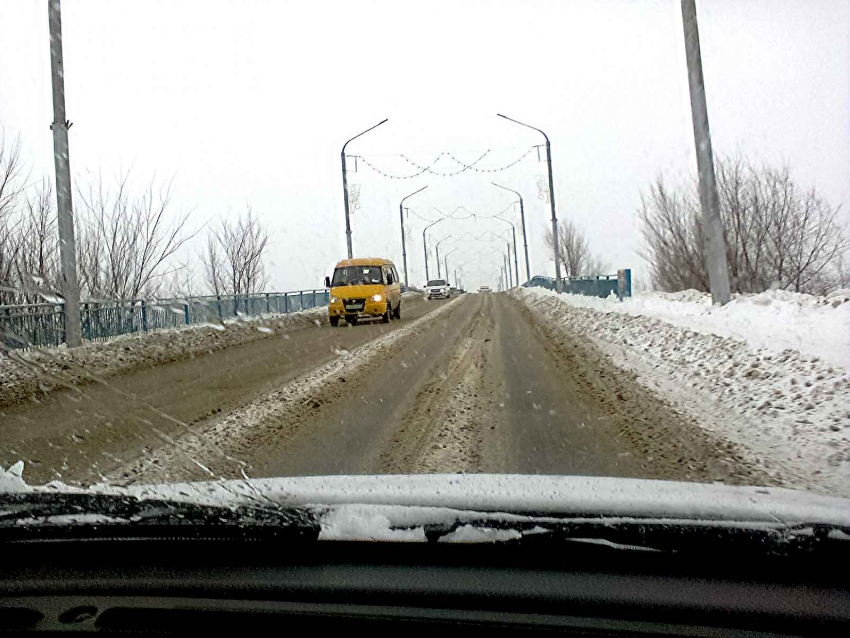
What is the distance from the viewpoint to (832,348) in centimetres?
841

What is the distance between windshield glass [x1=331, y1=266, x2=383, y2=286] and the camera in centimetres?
2695

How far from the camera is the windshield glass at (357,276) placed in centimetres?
2695

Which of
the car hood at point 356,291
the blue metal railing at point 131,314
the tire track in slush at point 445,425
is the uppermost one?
the car hood at point 356,291

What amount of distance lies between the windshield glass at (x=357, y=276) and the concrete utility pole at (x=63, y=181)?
12.3m

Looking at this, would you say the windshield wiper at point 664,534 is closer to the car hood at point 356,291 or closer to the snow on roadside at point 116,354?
the snow on roadside at point 116,354

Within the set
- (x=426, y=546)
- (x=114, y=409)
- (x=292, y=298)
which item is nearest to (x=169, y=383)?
(x=114, y=409)

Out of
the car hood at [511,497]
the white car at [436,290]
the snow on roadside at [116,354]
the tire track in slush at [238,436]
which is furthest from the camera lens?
the white car at [436,290]

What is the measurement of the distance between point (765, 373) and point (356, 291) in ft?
63.1

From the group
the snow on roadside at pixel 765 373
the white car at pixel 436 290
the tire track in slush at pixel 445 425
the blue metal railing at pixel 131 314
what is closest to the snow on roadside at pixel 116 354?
the blue metal railing at pixel 131 314

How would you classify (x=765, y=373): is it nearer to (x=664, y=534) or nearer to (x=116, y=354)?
(x=664, y=534)

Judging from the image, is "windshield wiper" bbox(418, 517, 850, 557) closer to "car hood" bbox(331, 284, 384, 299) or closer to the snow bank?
the snow bank

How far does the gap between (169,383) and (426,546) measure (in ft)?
33.4

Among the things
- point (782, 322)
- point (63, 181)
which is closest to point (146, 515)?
A: point (782, 322)

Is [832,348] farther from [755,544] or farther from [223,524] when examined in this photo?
[223,524]
